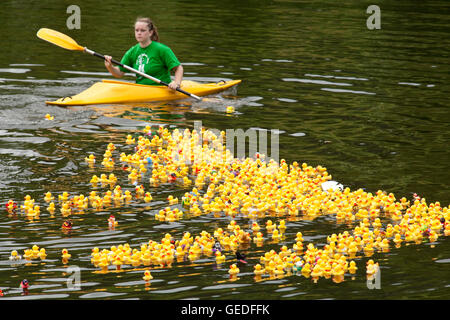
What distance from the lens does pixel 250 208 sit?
10.6 metres

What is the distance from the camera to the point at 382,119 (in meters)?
15.9

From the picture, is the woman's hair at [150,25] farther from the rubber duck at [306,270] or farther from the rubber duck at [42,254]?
the rubber duck at [306,270]

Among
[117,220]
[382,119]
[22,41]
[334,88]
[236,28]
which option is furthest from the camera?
[236,28]

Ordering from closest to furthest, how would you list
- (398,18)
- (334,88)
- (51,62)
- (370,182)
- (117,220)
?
(117,220) < (370,182) < (334,88) < (51,62) < (398,18)

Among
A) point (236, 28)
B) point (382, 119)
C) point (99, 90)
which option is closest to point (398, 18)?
point (236, 28)

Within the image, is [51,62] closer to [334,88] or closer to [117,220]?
[334,88]

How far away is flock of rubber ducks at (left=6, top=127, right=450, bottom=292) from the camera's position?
8891 millimetres

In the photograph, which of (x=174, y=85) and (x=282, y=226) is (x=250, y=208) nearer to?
(x=282, y=226)

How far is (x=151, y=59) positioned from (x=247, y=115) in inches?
96.9

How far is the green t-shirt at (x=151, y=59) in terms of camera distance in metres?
16.3

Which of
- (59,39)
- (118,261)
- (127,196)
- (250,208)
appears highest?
(59,39)

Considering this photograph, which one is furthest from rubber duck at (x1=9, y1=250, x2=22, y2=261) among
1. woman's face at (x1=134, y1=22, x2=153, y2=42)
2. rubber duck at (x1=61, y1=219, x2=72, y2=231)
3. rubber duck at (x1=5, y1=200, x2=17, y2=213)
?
woman's face at (x1=134, y1=22, x2=153, y2=42)

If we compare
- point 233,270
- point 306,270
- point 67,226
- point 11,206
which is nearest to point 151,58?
point 11,206

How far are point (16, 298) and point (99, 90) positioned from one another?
897cm
